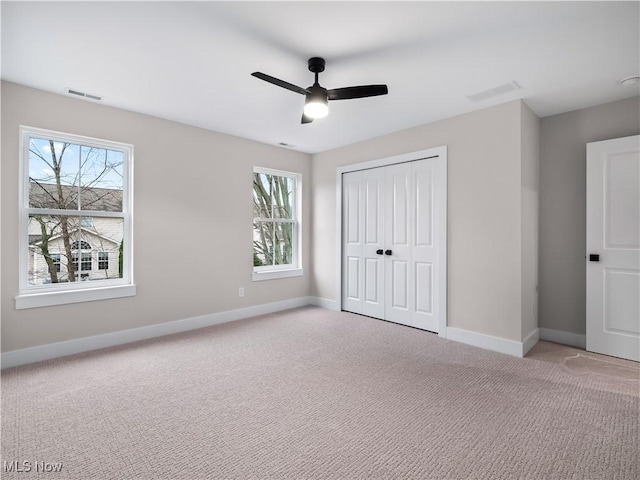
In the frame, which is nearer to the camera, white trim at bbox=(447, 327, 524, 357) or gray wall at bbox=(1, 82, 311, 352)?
gray wall at bbox=(1, 82, 311, 352)

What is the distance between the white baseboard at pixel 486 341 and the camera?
Answer: 11.0 ft

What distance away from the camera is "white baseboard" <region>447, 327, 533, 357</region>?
3367 mm

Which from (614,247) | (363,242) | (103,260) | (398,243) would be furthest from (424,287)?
(103,260)

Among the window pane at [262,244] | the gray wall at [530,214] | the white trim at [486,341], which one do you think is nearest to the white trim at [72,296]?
the window pane at [262,244]

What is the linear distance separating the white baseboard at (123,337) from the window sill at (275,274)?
41 centimetres

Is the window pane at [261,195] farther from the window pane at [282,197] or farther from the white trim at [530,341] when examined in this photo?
the white trim at [530,341]

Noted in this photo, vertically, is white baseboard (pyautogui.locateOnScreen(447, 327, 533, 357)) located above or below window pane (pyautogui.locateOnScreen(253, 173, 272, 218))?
below

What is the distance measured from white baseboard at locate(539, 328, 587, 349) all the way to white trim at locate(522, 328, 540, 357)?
0.27 ft

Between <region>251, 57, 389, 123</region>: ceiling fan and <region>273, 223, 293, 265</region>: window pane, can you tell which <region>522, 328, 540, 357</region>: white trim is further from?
<region>273, 223, 293, 265</region>: window pane

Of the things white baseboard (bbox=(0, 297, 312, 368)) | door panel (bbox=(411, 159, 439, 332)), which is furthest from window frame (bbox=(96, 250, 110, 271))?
door panel (bbox=(411, 159, 439, 332))

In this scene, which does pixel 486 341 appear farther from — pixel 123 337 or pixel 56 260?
pixel 56 260

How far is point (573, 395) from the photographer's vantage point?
2.53 meters

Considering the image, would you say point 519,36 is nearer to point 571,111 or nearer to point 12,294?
point 571,111

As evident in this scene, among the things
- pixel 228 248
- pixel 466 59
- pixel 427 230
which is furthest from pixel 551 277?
pixel 228 248
